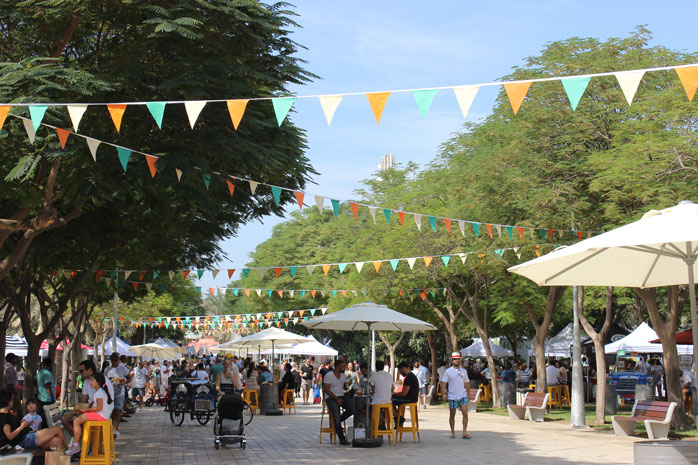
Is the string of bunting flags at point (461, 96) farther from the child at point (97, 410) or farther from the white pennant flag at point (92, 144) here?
the child at point (97, 410)

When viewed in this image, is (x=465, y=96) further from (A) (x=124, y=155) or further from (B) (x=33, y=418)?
(B) (x=33, y=418)

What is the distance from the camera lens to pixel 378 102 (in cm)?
832

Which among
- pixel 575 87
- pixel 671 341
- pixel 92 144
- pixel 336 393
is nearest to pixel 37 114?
pixel 92 144

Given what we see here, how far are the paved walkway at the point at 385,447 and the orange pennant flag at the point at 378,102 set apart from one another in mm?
6168

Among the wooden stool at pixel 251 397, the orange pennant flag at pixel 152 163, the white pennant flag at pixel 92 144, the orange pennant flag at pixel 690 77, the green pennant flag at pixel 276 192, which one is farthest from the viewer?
the wooden stool at pixel 251 397

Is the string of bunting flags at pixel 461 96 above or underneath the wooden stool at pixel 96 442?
above

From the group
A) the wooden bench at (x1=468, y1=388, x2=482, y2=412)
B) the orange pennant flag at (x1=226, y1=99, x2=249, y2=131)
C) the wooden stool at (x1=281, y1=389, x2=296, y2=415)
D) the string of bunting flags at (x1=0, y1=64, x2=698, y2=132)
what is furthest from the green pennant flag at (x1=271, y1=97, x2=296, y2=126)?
the wooden bench at (x1=468, y1=388, x2=482, y2=412)

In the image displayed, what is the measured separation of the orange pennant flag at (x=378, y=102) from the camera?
8.28 metres

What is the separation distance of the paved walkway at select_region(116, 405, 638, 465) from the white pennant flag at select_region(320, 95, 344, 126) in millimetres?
6157

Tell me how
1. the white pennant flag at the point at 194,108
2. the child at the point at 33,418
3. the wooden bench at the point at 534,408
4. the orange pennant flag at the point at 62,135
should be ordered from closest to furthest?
the white pennant flag at the point at 194,108 → the orange pennant flag at the point at 62,135 → the child at the point at 33,418 → the wooden bench at the point at 534,408

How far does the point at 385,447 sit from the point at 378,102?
26.9ft

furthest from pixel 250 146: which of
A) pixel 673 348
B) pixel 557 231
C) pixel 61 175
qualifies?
pixel 673 348

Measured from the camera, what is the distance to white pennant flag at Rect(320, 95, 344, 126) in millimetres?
8469

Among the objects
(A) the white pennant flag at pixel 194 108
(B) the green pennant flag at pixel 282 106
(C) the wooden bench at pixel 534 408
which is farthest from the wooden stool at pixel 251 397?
(B) the green pennant flag at pixel 282 106
